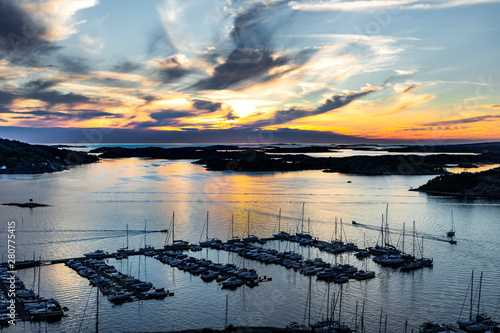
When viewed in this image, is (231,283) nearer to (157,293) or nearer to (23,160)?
(157,293)

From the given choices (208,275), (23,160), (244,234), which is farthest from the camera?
(23,160)

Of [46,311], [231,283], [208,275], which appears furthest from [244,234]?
[46,311]

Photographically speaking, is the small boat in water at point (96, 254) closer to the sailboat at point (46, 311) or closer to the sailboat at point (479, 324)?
the sailboat at point (46, 311)

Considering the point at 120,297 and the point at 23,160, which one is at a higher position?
the point at 23,160

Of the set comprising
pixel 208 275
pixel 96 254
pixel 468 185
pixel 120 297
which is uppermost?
pixel 468 185

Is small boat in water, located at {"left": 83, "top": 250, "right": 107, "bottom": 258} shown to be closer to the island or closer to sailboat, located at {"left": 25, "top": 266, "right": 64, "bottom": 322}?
Result: sailboat, located at {"left": 25, "top": 266, "right": 64, "bottom": 322}

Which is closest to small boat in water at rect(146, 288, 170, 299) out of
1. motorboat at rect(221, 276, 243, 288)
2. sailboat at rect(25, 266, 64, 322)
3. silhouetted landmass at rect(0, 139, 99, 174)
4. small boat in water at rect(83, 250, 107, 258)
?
motorboat at rect(221, 276, 243, 288)

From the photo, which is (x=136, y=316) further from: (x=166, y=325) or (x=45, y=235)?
(x=45, y=235)
